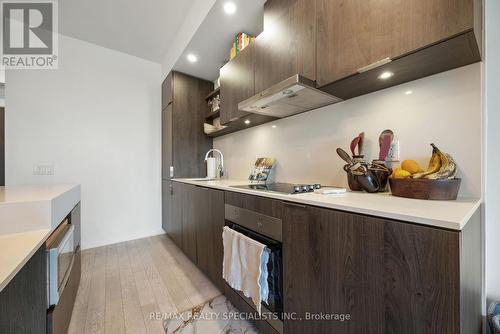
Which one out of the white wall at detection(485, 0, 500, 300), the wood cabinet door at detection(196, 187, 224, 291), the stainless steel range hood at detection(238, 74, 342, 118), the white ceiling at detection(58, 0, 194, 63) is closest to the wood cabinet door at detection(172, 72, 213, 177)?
the white ceiling at detection(58, 0, 194, 63)

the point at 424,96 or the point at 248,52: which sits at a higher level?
the point at 248,52

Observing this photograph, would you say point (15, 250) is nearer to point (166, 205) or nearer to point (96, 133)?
point (166, 205)

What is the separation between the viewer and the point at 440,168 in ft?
2.85

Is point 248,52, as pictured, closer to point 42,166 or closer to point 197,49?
point 197,49

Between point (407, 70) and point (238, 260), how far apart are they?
1.36 m

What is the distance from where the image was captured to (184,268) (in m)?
2.04

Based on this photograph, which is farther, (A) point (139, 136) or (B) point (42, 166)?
(A) point (139, 136)

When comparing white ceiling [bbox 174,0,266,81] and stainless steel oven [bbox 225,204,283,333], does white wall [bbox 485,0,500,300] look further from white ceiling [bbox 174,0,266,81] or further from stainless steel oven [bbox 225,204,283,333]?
A: white ceiling [bbox 174,0,266,81]

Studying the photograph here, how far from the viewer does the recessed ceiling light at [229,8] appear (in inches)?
61.8

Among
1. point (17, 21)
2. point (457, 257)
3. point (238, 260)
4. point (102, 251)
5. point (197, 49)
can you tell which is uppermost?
point (17, 21)

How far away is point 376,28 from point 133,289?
2.45m

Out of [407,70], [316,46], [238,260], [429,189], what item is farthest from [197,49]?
[429,189]

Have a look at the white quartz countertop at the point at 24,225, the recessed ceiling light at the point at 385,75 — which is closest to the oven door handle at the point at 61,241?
the white quartz countertop at the point at 24,225

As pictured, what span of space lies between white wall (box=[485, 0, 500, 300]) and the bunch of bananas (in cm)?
15
